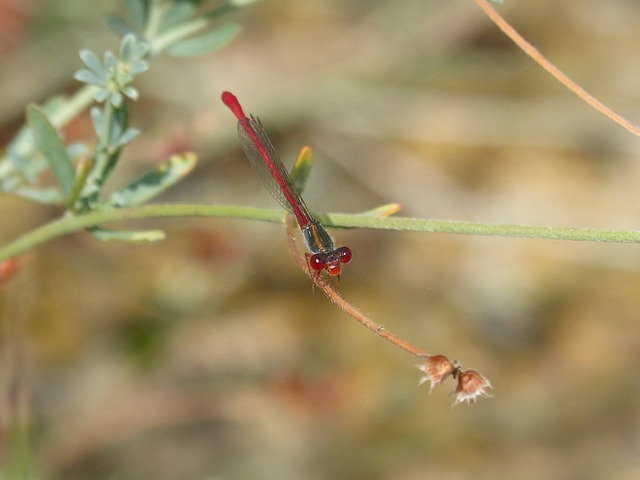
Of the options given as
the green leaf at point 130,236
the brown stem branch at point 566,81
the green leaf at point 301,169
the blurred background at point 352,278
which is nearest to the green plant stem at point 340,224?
the green leaf at point 130,236

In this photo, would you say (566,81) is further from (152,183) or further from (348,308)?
(152,183)

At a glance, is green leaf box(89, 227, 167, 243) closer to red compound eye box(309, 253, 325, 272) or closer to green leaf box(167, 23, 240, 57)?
red compound eye box(309, 253, 325, 272)

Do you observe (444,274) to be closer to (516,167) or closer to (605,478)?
(516,167)

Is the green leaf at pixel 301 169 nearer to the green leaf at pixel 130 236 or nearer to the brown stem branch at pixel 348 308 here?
the brown stem branch at pixel 348 308

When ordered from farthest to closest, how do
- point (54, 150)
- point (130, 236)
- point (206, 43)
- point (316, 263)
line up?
point (206, 43) < point (54, 150) < point (130, 236) < point (316, 263)

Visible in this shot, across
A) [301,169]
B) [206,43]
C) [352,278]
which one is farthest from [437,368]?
[352,278]
